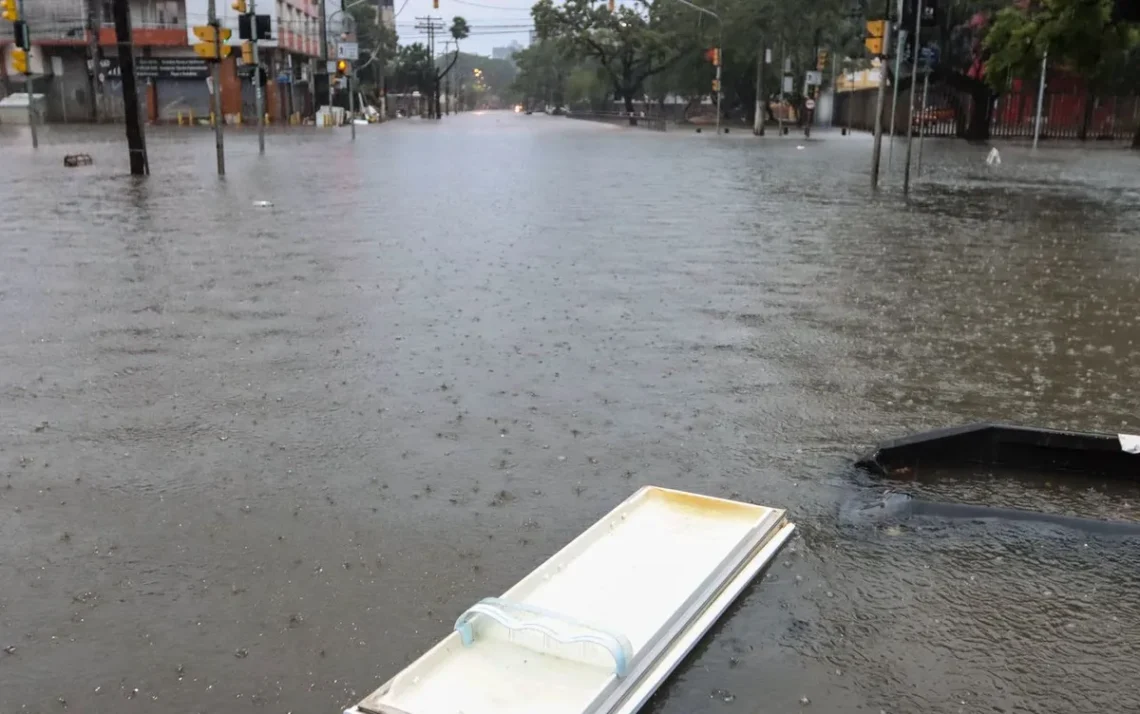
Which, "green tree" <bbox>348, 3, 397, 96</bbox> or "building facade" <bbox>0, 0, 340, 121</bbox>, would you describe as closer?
"building facade" <bbox>0, 0, 340, 121</bbox>

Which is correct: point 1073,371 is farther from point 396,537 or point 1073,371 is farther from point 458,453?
point 396,537

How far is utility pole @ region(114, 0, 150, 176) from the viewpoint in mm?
20453

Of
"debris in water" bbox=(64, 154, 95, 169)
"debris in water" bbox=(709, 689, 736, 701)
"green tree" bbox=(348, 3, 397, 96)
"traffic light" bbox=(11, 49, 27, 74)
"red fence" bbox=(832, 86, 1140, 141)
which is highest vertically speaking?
"green tree" bbox=(348, 3, 397, 96)

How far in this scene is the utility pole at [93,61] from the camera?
2382 inches

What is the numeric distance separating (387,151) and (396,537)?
32.0 metres

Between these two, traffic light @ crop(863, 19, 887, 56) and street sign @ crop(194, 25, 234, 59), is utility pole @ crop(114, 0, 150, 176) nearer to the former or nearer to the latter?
street sign @ crop(194, 25, 234, 59)

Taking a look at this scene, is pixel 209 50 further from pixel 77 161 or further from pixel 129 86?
pixel 77 161

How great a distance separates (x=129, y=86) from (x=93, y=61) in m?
45.0

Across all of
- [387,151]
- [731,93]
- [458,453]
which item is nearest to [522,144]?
[387,151]

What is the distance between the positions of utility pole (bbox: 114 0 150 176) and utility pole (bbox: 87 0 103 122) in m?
43.0

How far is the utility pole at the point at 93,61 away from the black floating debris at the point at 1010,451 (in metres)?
63.5

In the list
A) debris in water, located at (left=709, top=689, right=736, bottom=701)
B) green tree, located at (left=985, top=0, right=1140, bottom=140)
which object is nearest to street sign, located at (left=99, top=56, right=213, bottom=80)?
green tree, located at (left=985, top=0, right=1140, bottom=140)

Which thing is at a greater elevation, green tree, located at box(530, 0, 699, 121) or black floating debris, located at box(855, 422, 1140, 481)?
green tree, located at box(530, 0, 699, 121)

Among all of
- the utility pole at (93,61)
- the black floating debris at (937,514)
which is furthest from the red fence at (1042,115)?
the utility pole at (93,61)
